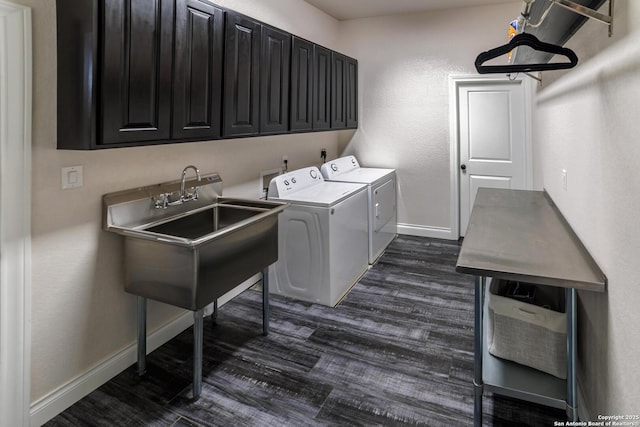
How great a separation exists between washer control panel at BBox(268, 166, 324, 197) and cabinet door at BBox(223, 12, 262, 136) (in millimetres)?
662

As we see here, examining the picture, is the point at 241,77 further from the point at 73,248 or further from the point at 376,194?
the point at 376,194

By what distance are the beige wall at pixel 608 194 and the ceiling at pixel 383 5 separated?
275cm

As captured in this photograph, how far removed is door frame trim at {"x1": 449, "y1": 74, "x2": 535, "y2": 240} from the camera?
433cm

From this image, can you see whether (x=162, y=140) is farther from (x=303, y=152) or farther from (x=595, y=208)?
(x=303, y=152)

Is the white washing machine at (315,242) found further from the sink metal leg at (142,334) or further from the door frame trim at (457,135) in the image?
the door frame trim at (457,135)

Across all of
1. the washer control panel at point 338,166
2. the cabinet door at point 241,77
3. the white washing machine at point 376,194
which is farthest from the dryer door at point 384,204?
the cabinet door at point 241,77

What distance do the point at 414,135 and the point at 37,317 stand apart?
4328 millimetres

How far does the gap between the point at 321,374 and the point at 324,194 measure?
5.21ft

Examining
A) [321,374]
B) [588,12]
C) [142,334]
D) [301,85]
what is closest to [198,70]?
[301,85]

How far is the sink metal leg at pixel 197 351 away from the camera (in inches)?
78.1

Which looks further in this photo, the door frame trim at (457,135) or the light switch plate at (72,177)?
the door frame trim at (457,135)

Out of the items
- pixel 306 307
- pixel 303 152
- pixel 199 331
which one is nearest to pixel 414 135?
pixel 303 152

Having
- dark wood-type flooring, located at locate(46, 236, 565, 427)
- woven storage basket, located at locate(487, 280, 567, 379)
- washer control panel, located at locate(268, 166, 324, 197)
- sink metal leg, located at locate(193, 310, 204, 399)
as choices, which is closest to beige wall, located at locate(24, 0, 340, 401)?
dark wood-type flooring, located at locate(46, 236, 565, 427)

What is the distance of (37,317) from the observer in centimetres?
182
